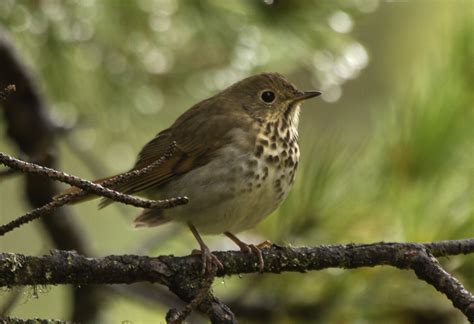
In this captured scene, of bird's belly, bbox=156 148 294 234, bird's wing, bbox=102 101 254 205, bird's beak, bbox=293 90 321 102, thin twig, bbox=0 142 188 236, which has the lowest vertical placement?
thin twig, bbox=0 142 188 236

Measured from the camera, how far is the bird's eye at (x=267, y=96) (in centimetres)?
307

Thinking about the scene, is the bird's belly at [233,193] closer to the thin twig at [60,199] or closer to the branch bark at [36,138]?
the branch bark at [36,138]

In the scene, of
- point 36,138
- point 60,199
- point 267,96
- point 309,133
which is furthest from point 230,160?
point 60,199

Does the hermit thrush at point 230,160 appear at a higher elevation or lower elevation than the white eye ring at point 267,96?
lower

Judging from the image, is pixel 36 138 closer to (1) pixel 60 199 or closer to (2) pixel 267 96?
(2) pixel 267 96

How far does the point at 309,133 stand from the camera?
11.7ft

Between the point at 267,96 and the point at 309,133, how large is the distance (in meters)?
0.55

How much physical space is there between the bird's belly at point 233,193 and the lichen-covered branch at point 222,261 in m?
0.60

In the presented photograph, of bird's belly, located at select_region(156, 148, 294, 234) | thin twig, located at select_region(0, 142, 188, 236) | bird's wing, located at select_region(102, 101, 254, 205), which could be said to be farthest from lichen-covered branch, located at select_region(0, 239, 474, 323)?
bird's wing, located at select_region(102, 101, 254, 205)

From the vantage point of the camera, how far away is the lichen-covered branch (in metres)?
1.54

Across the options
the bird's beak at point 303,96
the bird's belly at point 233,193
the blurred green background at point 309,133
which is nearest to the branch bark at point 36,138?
the blurred green background at point 309,133

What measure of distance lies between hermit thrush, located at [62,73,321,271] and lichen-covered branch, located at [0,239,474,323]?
0.62 m

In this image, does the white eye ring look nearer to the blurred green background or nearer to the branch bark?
the blurred green background

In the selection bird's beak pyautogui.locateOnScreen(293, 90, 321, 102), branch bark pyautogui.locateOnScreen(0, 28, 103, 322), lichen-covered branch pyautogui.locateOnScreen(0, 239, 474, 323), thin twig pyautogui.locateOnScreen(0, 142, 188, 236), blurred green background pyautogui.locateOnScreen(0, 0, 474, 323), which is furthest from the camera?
bird's beak pyautogui.locateOnScreen(293, 90, 321, 102)
